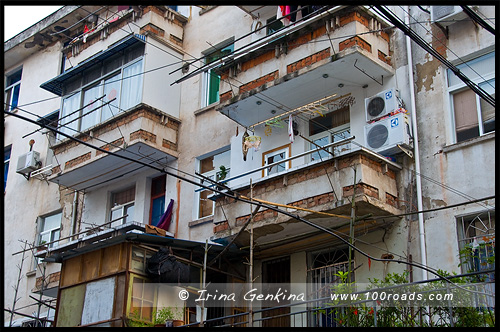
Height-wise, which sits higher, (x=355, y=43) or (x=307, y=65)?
(x=355, y=43)

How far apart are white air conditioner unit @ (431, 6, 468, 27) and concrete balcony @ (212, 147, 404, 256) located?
3.13 m

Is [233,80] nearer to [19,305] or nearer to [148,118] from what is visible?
[148,118]

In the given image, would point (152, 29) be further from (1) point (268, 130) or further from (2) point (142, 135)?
(1) point (268, 130)

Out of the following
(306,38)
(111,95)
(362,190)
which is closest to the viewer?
(362,190)

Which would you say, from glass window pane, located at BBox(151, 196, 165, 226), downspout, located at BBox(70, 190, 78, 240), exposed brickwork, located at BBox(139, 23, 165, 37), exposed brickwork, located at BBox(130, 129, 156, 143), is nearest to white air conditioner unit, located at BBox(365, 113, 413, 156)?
exposed brickwork, located at BBox(130, 129, 156, 143)

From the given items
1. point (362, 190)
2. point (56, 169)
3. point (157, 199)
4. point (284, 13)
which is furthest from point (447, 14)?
point (56, 169)

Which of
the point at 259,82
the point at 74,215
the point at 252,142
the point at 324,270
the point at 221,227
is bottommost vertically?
the point at 324,270

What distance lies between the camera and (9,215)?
23.6m

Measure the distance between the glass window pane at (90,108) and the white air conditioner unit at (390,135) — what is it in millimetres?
8508

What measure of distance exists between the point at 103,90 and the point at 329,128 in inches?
281

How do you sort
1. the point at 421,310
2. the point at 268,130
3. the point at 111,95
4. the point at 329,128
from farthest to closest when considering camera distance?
1. the point at 111,95
2. the point at 268,130
3. the point at 329,128
4. the point at 421,310

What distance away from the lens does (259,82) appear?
54.2 feet

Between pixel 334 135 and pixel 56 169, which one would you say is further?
pixel 56 169

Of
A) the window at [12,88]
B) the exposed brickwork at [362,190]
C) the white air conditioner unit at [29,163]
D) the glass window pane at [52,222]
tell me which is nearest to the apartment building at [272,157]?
the exposed brickwork at [362,190]
